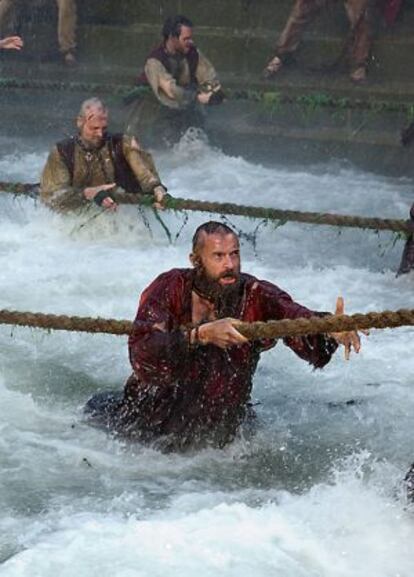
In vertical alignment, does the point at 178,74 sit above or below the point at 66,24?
below

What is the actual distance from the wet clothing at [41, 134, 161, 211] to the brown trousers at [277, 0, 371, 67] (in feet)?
13.2

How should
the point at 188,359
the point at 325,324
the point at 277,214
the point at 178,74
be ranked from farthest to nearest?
the point at 178,74
the point at 277,214
the point at 188,359
the point at 325,324

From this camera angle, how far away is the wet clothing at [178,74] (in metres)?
12.0

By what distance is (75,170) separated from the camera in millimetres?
9516

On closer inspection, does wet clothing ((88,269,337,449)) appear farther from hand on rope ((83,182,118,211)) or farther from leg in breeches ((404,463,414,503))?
hand on rope ((83,182,118,211))

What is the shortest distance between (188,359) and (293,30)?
7.94 m

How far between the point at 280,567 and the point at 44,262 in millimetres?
4827

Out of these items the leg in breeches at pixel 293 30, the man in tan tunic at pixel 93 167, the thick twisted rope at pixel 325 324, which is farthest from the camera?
the leg in breeches at pixel 293 30

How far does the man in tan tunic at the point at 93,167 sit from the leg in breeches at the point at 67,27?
531 cm

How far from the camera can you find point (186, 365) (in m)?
5.84

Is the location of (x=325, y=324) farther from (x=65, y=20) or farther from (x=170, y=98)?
(x=65, y=20)

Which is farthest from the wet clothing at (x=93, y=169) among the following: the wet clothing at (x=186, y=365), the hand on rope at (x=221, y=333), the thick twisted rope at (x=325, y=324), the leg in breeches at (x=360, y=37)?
the thick twisted rope at (x=325, y=324)

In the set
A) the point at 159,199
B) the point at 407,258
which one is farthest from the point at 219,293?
the point at 407,258

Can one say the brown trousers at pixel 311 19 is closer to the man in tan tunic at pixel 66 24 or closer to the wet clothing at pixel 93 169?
the man in tan tunic at pixel 66 24
